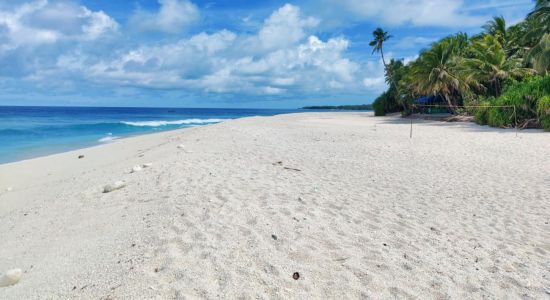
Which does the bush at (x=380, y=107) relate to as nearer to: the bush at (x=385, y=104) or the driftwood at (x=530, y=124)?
the bush at (x=385, y=104)

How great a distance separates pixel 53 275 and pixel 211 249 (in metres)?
1.41

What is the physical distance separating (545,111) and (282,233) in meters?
17.1

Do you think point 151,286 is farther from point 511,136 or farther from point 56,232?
point 511,136

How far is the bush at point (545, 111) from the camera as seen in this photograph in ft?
52.4

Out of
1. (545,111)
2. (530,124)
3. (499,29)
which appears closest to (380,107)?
(499,29)

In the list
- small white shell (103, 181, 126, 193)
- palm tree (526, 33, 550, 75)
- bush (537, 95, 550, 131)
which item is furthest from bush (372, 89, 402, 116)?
small white shell (103, 181, 126, 193)

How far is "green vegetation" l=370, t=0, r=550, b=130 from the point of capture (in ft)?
58.6

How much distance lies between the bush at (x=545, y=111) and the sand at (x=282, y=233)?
10167 mm

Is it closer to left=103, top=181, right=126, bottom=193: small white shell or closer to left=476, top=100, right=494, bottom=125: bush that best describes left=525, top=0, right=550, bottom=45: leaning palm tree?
left=476, top=100, right=494, bottom=125: bush

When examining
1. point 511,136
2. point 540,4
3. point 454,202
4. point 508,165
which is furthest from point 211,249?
point 540,4

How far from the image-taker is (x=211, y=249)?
353cm

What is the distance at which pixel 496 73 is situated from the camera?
2652cm

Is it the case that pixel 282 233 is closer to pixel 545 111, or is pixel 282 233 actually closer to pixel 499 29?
pixel 545 111

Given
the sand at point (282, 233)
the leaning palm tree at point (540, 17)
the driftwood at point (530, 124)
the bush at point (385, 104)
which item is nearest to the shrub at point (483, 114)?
the driftwood at point (530, 124)
